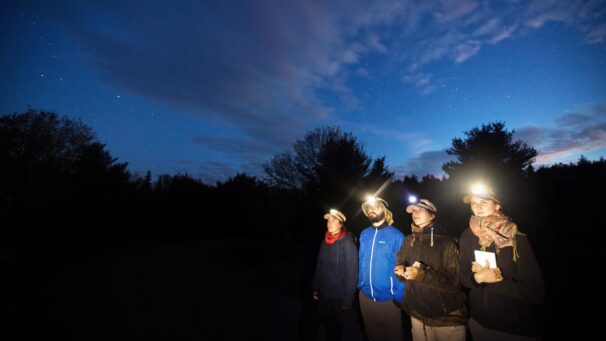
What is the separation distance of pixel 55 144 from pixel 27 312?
27217 millimetres

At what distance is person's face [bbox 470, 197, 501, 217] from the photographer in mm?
2901

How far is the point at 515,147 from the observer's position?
20.1 m

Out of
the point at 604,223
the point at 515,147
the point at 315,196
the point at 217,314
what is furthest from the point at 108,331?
the point at 515,147

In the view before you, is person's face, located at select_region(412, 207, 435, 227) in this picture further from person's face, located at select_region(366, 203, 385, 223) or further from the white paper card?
the white paper card

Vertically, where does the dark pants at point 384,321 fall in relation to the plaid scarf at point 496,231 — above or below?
below

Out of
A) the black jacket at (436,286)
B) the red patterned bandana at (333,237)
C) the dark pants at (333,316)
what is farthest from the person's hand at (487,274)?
the dark pants at (333,316)

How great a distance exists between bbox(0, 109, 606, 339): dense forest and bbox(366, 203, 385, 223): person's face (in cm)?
79

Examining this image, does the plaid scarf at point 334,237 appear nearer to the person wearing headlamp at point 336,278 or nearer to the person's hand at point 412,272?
the person wearing headlamp at point 336,278

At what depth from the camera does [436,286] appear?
3.04 metres

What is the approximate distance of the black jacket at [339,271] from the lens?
418 cm

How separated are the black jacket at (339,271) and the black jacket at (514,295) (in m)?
1.77

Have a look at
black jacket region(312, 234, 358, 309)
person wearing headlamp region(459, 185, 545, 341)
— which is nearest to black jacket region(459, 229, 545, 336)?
person wearing headlamp region(459, 185, 545, 341)

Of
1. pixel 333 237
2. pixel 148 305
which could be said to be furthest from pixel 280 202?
pixel 333 237

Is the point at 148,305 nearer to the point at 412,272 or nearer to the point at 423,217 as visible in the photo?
the point at 412,272
